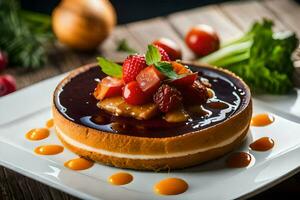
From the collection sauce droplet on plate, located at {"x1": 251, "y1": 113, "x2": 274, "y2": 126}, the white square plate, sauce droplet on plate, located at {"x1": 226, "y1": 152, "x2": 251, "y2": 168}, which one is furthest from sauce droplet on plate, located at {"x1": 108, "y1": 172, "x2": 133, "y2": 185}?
sauce droplet on plate, located at {"x1": 251, "y1": 113, "x2": 274, "y2": 126}

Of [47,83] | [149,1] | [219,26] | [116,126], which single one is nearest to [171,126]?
[116,126]

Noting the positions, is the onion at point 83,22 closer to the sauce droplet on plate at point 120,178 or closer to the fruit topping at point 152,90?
the fruit topping at point 152,90

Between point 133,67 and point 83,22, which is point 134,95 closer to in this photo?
point 133,67

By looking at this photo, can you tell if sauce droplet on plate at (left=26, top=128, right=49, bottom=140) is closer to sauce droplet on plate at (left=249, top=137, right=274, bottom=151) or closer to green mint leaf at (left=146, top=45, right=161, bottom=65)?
green mint leaf at (left=146, top=45, right=161, bottom=65)

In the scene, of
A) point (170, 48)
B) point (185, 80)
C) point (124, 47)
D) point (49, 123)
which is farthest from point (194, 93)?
point (124, 47)

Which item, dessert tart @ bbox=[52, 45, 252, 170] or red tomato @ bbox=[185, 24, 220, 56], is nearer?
dessert tart @ bbox=[52, 45, 252, 170]

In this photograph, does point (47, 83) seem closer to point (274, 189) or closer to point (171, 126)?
point (171, 126)
